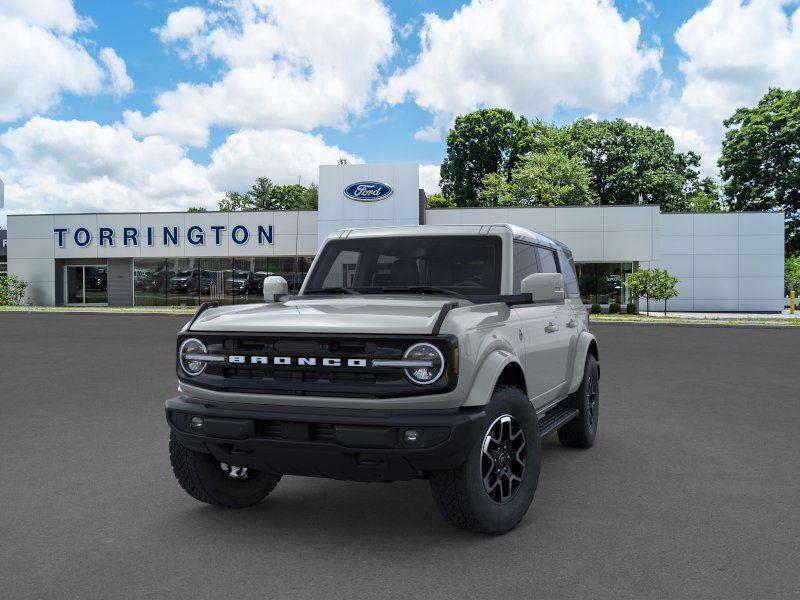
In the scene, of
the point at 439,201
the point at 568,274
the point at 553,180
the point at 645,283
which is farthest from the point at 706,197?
the point at 568,274

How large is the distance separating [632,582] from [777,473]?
8.99 ft

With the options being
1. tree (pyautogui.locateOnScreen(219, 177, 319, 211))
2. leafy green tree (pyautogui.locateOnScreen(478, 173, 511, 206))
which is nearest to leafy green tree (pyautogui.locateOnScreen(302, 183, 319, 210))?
tree (pyautogui.locateOnScreen(219, 177, 319, 211))

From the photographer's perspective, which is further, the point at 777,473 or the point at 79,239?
the point at 79,239

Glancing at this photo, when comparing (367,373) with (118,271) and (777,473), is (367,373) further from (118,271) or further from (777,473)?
(118,271)

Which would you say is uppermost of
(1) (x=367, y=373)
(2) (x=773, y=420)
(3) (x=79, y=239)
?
(3) (x=79, y=239)

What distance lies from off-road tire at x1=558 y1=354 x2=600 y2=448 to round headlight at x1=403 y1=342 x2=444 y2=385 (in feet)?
9.53

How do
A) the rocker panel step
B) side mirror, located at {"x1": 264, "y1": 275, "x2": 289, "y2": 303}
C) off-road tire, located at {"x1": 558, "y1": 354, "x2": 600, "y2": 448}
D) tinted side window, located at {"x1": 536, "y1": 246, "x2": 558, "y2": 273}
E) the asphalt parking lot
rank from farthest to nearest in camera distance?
1. off-road tire, located at {"x1": 558, "y1": 354, "x2": 600, "y2": 448}
2. tinted side window, located at {"x1": 536, "y1": 246, "x2": 558, "y2": 273}
3. side mirror, located at {"x1": 264, "y1": 275, "x2": 289, "y2": 303}
4. the rocker panel step
5. the asphalt parking lot

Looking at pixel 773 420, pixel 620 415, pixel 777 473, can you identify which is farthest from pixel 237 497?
pixel 773 420

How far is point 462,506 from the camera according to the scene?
3.88m

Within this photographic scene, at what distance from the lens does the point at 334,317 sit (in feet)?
13.0

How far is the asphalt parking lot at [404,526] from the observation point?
3486mm

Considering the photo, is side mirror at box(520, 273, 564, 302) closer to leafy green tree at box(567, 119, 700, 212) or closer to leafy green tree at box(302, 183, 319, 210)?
leafy green tree at box(567, 119, 700, 212)

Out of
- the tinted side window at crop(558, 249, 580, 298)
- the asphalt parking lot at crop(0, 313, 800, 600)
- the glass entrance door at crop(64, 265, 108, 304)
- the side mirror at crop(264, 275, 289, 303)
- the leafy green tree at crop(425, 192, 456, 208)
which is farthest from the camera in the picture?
the leafy green tree at crop(425, 192, 456, 208)

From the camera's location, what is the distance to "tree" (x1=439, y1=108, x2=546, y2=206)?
63.5 meters
